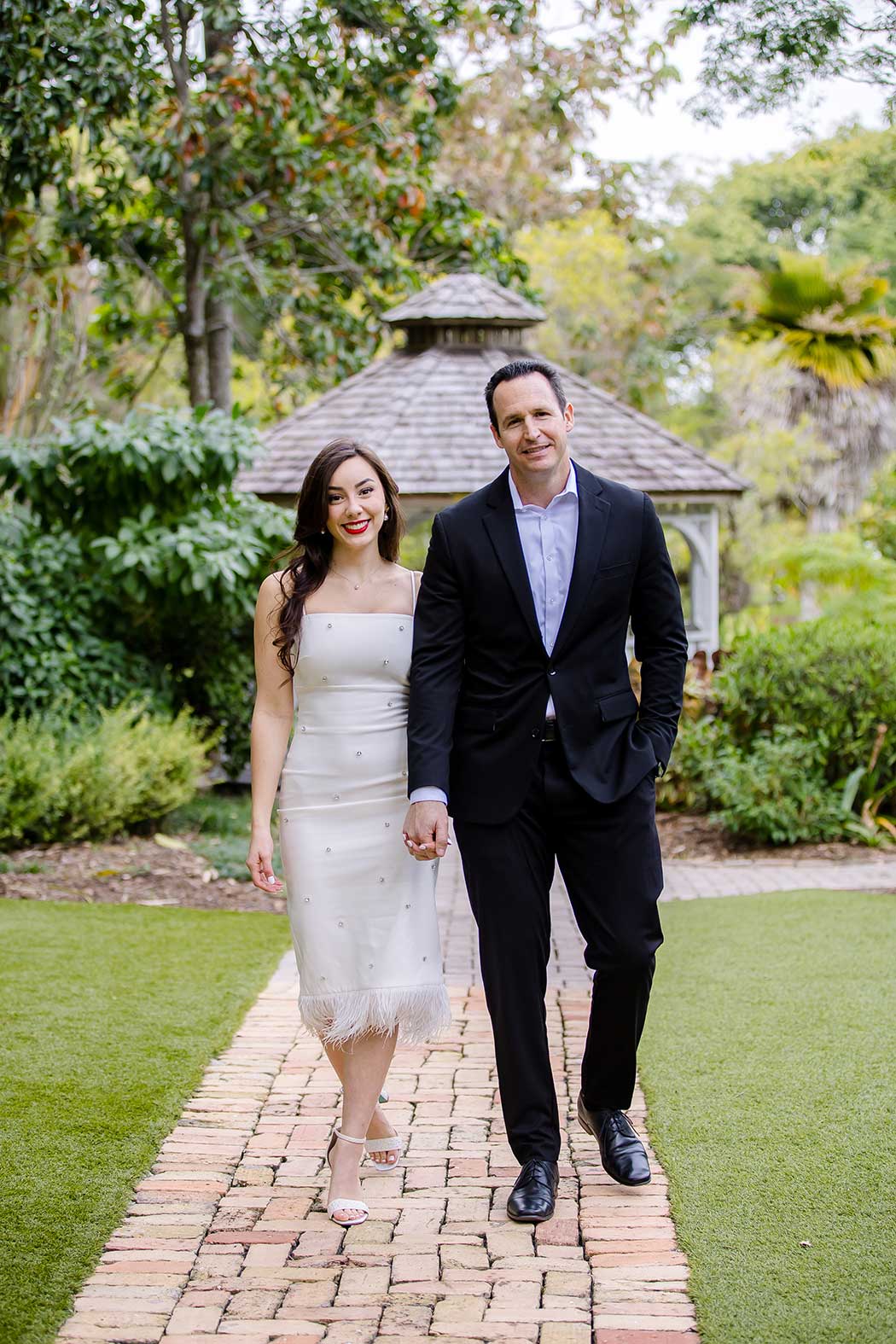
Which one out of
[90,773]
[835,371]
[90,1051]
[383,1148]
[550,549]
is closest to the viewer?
[550,549]

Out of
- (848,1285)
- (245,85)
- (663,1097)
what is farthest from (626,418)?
(848,1285)

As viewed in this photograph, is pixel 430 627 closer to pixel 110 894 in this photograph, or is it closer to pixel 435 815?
pixel 435 815

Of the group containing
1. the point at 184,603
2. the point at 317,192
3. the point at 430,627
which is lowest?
the point at 184,603

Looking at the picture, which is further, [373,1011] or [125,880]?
[125,880]

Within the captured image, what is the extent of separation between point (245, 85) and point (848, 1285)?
10.4 metres

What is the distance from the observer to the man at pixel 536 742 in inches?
143

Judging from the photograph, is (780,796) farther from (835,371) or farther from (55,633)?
(835,371)

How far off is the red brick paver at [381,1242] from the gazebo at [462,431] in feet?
27.1

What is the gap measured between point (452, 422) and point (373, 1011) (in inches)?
384

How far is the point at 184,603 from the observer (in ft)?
33.2

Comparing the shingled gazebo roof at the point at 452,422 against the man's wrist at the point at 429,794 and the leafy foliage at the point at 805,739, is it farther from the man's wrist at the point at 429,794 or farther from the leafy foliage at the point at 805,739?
the man's wrist at the point at 429,794

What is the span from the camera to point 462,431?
42.0ft

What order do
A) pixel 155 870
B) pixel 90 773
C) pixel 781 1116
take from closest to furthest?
pixel 781 1116 < pixel 155 870 < pixel 90 773

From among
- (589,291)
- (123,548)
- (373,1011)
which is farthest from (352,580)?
(589,291)
